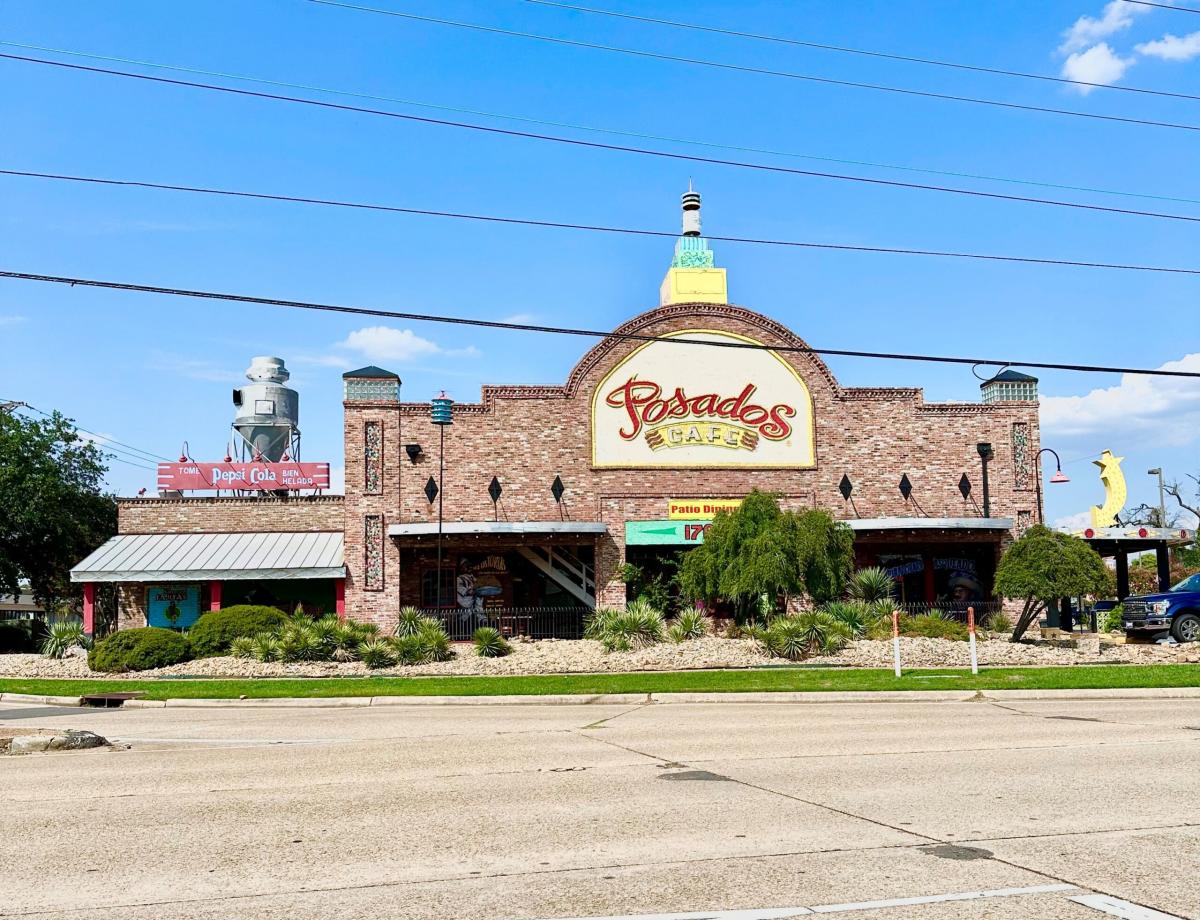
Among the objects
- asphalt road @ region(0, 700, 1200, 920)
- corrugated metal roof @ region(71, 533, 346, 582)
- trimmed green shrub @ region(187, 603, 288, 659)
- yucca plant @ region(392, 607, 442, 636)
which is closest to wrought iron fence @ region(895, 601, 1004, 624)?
yucca plant @ region(392, 607, 442, 636)

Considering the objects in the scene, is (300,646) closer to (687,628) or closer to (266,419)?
(687,628)

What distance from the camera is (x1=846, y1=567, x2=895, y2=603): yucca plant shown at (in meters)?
32.7

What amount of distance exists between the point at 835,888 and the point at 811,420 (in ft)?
99.7

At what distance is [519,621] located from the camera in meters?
34.0

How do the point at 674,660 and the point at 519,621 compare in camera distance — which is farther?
the point at 519,621

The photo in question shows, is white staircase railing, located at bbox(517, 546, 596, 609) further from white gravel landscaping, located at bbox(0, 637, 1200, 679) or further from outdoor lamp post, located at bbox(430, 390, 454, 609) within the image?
white gravel landscaping, located at bbox(0, 637, 1200, 679)

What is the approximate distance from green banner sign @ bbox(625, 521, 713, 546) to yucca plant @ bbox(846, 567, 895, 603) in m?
4.81

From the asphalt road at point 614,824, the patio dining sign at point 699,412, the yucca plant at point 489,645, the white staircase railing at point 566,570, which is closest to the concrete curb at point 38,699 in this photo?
the asphalt road at point 614,824

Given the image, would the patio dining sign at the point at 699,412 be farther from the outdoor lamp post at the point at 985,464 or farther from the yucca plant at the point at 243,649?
the yucca plant at the point at 243,649

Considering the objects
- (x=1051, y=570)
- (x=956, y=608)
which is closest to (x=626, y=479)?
(x=956, y=608)

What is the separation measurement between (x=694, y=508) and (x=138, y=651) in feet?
54.0

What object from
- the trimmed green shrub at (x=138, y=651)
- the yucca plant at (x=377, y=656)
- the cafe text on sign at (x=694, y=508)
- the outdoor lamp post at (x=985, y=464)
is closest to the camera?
the yucca plant at (x=377, y=656)

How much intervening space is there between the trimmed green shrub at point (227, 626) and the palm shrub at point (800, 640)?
42.0ft

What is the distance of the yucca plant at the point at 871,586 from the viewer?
32719mm
